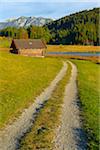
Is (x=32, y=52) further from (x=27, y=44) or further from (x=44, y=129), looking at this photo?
(x=44, y=129)

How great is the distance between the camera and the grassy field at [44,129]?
Answer: 1485 centimetres

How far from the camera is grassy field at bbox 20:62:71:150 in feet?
48.7

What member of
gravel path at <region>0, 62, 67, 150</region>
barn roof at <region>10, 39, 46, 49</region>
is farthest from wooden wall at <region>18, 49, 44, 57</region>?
gravel path at <region>0, 62, 67, 150</region>

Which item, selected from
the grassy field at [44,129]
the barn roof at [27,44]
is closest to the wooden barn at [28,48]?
the barn roof at [27,44]

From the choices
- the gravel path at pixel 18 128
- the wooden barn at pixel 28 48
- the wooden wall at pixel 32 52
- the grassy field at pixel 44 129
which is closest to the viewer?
the grassy field at pixel 44 129

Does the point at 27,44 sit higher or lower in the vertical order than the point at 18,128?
higher

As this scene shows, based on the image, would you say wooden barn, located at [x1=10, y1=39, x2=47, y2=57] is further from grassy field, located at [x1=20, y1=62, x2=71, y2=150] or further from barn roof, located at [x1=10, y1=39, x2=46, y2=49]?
grassy field, located at [x1=20, y1=62, x2=71, y2=150]

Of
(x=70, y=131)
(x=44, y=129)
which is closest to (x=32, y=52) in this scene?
(x=44, y=129)

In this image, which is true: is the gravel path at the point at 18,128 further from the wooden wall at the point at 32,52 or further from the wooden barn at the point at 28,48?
the wooden wall at the point at 32,52

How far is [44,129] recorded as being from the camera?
17375 millimetres

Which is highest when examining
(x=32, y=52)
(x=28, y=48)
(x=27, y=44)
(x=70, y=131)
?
(x=27, y=44)

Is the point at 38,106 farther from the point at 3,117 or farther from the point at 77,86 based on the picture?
the point at 77,86

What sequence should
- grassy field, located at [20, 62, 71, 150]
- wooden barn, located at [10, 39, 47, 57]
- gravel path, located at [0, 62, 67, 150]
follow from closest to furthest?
grassy field, located at [20, 62, 71, 150]
gravel path, located at [0, 62, 67, 150]
wooden barn, located at [10, 39, 47, 57]

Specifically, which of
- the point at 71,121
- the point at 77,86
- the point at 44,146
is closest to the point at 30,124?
the point at 71,121
